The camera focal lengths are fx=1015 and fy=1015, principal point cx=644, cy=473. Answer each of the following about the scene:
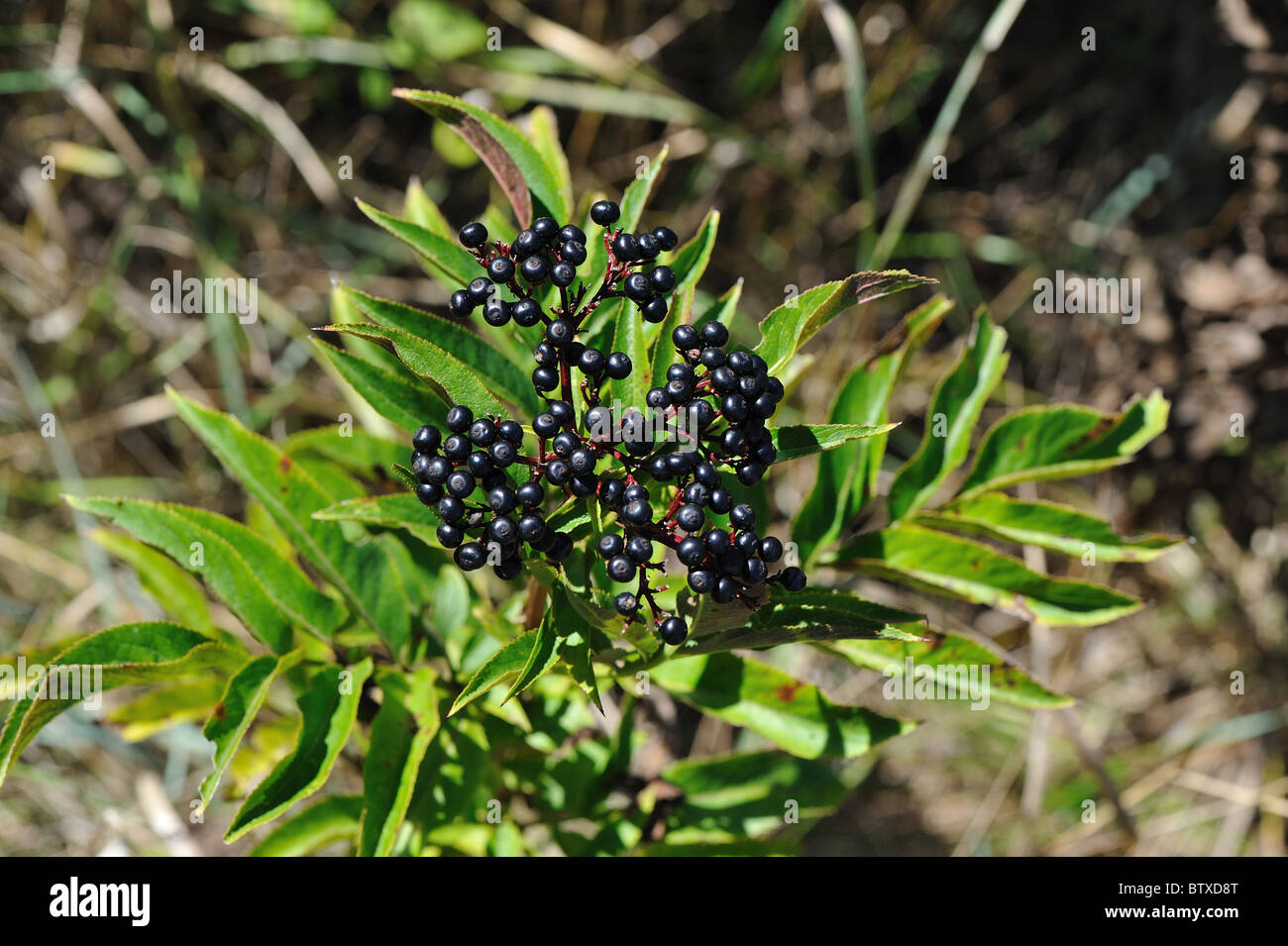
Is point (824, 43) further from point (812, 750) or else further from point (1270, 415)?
point (812, 750)

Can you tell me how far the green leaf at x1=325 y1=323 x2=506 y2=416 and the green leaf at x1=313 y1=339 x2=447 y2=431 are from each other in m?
0.15

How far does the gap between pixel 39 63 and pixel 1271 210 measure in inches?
199

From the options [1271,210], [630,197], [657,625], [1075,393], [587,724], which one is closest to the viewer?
[657,625]

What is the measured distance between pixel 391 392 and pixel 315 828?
41.7 inches

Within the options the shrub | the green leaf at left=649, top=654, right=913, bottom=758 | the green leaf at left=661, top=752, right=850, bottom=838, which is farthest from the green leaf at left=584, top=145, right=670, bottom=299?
the green leaf at left=661, top=752, right=850, bottom=838

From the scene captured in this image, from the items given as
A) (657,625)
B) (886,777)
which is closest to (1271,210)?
(886,777)

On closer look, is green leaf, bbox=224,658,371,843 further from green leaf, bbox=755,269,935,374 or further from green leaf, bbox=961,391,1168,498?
green leaf, bbox=961,391,1168,498

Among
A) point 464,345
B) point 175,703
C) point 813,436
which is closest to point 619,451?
point 813,436

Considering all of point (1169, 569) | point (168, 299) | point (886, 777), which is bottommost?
point (886, 777)

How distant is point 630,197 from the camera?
6.36 ft

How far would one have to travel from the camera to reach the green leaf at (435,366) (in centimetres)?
158

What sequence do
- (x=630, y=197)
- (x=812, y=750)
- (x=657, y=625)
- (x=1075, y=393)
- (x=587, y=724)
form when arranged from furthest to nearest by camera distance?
(x=1075, y=393)
(x=587, y=724)
(x=812, y=750)
(x=630, y=197)
(x=657, y=625)

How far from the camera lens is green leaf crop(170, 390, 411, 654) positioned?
83.7 inches

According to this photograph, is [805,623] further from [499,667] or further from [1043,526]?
[1043,526]
